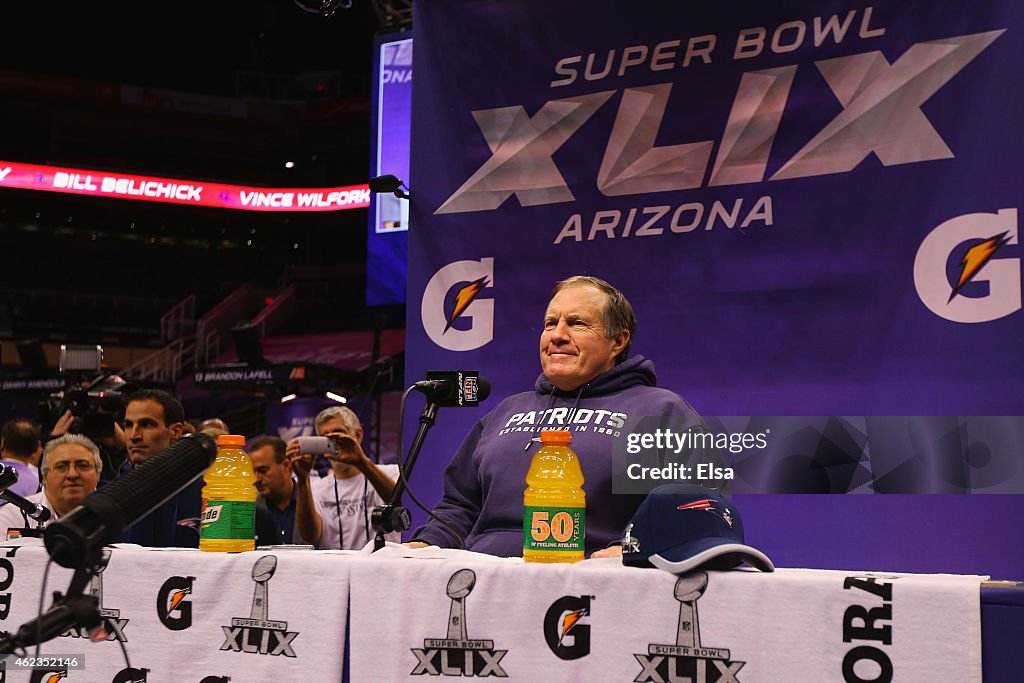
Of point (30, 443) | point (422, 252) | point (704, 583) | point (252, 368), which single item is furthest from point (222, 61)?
point (704, 583)

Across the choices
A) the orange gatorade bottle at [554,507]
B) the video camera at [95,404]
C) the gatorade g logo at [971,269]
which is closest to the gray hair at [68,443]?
the video camera at [95,404]

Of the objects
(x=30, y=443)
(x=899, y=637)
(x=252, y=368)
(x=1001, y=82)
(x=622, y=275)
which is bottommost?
(x=899, y=637)

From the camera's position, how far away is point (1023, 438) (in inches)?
108

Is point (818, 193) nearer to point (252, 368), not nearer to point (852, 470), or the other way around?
point (852, 470)

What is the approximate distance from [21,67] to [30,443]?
15027 mm

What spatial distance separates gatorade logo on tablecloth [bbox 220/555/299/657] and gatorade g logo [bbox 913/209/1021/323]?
2.04 metres

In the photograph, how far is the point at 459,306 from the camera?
3729mm

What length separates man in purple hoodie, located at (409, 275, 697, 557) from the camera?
219 cm

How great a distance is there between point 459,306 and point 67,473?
1.42 metres

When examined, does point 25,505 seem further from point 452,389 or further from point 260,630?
point 452,389

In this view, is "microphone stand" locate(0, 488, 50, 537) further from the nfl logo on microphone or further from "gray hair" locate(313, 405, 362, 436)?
"gray hair" locate(313, 405, 362, 436)

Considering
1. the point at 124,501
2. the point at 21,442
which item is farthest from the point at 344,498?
the point at 124,501

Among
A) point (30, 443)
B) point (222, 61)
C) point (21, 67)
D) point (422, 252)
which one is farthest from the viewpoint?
point (222, 61)

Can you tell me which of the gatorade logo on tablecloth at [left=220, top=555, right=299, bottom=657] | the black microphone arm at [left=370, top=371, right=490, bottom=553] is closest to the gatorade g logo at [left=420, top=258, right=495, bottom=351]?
the black microphone arm at [left=370, top=371, right=490, bottom=553]
